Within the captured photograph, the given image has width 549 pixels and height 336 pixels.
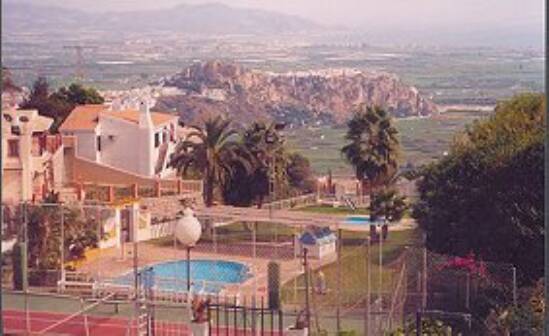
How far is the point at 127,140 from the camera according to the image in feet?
23.6

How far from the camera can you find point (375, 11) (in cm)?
674

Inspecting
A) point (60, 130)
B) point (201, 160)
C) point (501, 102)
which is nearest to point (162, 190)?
point (201, 160)

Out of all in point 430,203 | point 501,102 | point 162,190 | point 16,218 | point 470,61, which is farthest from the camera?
point 470,61

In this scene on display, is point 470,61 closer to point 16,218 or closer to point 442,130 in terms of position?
point 442,130

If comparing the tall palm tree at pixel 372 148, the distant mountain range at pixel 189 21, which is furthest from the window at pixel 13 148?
the tall palm tree at pixel 372 148

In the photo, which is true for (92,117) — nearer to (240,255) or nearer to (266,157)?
(266,157)

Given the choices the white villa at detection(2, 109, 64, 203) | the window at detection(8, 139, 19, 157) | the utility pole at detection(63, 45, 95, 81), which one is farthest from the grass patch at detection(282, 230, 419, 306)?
the utility pole at detection(63, 45, 95, 81)

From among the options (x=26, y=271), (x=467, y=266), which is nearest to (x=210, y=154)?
(x=26, y=271)

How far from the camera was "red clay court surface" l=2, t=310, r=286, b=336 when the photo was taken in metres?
4.18

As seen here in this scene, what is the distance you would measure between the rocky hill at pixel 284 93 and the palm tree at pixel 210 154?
1.13 ft

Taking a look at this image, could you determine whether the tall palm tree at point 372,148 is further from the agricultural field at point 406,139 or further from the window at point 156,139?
the window at point 156,139

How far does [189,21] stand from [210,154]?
1.16 metres

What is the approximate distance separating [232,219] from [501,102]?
71.8 inches

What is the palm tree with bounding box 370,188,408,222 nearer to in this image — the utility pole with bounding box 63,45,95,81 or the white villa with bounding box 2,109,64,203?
the white villa with bounding box 2,109,64,203
